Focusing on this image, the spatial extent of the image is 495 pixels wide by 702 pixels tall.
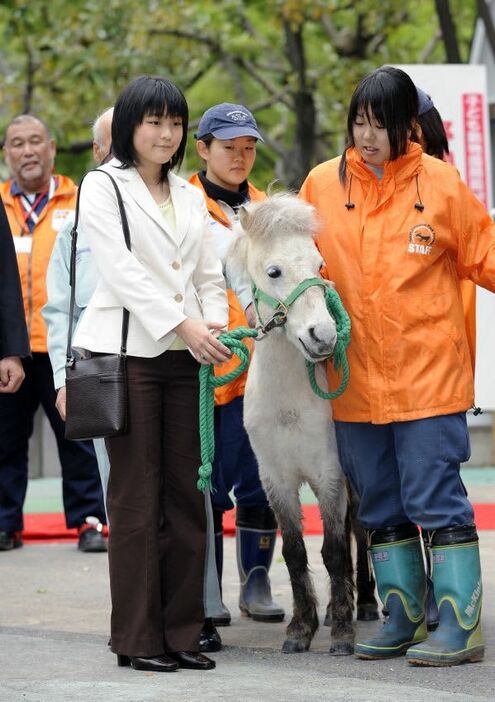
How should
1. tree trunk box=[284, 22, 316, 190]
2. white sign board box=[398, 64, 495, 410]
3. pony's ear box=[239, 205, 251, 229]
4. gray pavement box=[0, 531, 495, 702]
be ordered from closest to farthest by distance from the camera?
gray pavement box=[0, 531, 495, 702] < pony's ear box=[239, 205, 251, 229] < white sign board box=[398, 64, 495, 410] < tree trunk box=[284, 22, 316, 190]

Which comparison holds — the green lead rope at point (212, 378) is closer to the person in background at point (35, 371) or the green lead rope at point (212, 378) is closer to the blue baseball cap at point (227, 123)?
the blue baseball cap at point (227, 123)

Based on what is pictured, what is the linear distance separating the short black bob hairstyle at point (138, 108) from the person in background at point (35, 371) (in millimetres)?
3495

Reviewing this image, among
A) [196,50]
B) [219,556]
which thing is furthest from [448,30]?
[219,556]

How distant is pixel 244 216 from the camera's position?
5.45 meters

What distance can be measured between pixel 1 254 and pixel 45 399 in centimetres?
283

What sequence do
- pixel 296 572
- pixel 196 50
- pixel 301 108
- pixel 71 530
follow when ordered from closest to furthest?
pixel 296 572 → pixel 71 530 → pixel 301 108 → pixel 196 50

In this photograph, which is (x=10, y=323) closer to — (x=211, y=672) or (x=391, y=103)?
(x=211, y=672)

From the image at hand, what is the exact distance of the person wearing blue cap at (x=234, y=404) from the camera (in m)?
6.12

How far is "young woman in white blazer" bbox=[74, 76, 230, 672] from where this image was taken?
5.11 metres

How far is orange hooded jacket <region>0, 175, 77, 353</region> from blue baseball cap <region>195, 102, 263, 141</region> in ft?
8.87

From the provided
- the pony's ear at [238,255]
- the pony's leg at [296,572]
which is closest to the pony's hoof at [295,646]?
the pony's leg at [296,572]

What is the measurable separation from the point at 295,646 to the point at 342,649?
210mm

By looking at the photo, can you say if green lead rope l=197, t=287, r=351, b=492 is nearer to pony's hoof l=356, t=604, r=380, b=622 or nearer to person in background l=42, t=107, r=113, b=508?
person in background l=42, t=107, r=113, b=508

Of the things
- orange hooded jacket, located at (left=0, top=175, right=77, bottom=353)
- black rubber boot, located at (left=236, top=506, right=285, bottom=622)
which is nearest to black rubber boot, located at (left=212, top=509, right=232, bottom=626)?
black rubber boot, located at (left=236, top=506, right=285, bottom=622)
